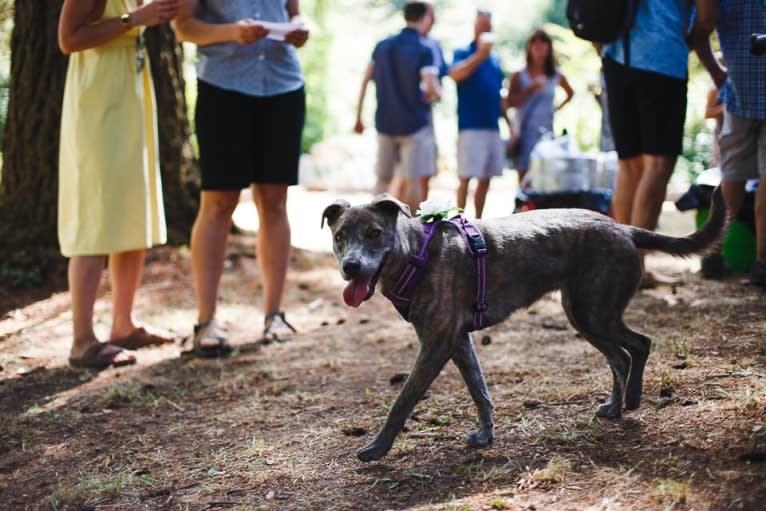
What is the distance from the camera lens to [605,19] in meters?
5.34

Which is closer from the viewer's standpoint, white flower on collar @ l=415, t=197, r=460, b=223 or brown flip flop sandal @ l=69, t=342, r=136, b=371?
white flower on collar @ l=415, t=197, r=460, b=223

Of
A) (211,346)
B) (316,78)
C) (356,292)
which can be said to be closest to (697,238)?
(356,292)

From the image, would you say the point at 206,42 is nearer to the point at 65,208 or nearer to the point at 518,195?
the point at 65,208

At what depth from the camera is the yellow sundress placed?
4832mm

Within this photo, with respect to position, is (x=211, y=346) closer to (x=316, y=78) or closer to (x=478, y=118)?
(x=478, y=118)

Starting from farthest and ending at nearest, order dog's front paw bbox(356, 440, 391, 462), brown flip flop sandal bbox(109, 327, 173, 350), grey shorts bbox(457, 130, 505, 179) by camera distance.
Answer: grey shorts bbox(457, 130, 505, 179) < brown flip flop sandal bbox(109, 327, 173, 350) < dog's front paw bbox(356, 440, 391, 462)

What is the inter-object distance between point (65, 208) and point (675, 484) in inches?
148

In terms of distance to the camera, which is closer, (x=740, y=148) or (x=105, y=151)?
(x=105, y=151)

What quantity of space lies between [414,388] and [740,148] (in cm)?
340

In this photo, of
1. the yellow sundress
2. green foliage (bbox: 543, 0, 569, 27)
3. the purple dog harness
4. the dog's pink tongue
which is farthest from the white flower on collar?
green foliage (bbox: 543, 0, 569, 27)

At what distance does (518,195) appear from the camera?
7926mm

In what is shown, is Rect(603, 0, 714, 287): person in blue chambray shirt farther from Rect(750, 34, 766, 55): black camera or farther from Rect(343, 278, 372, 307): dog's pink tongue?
Rect(343, 278, 372, 307): dog's pink tongue

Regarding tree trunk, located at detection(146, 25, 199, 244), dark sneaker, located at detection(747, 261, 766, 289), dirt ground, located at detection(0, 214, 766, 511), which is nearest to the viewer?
dirt ground, located at detection(0, 214, 766, 511)

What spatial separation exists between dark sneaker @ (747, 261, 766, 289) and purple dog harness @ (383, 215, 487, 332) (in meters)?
2.85
